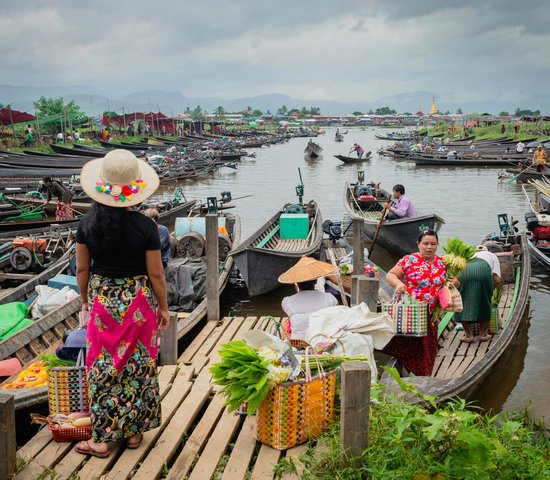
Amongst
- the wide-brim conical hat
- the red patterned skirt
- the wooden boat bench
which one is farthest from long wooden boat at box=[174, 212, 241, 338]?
the red patterned skirt

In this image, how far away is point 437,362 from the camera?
5965 mm

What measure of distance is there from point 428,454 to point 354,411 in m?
0.53

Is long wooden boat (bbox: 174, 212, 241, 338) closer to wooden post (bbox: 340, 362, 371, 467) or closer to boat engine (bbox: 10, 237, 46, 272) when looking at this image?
boat engine (bbox: 10, 237, 46, 272)

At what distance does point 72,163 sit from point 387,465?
96.2ft

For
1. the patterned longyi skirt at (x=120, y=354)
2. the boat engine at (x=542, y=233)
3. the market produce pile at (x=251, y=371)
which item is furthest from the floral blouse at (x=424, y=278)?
the boat engine at (x=542, y=233)

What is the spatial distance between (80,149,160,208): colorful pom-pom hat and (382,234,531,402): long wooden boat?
2397 mm

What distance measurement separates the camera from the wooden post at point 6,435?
3.16 m

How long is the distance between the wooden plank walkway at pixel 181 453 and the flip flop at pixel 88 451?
3cm

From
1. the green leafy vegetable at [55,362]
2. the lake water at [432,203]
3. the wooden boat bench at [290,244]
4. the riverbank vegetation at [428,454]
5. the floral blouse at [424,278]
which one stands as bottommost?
the lake water at [432,203]

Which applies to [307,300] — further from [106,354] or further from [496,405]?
[496,405]

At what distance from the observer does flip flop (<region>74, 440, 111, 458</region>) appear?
3.52m

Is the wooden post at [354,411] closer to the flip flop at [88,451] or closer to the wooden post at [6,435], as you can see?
the flip flop at [88,451]

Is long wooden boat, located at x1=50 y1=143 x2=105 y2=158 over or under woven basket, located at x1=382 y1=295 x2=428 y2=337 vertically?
under

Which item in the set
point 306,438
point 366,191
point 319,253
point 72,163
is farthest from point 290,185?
point 306,438
